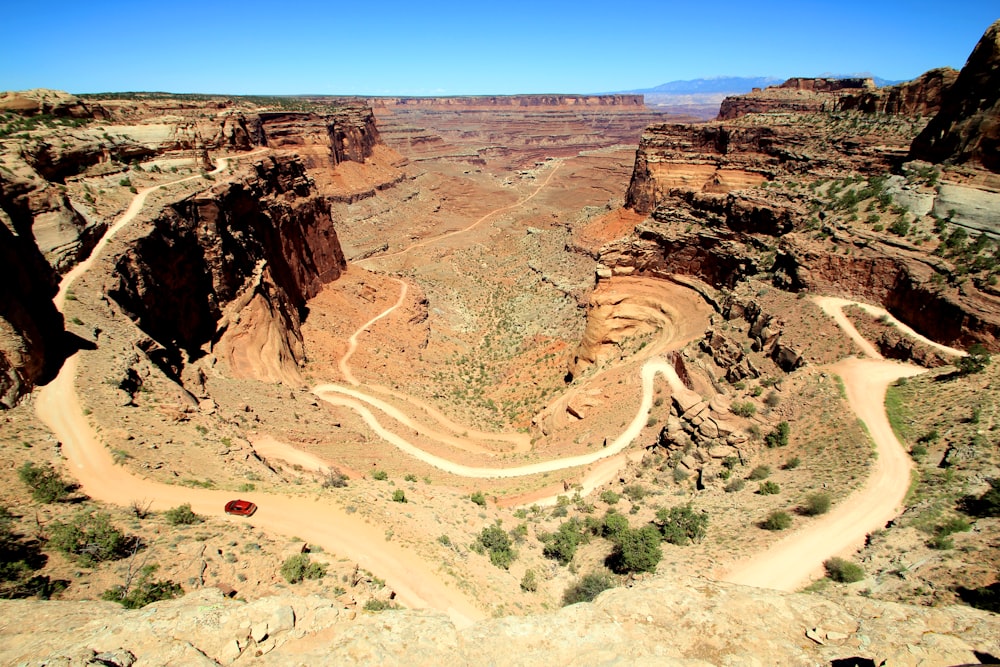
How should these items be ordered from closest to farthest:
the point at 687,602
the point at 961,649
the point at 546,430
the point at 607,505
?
the point at 961,649, the point at 687,602, the point at 607,505, the point at 546,430

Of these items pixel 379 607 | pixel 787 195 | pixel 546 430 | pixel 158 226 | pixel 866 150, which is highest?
pixel 866 150

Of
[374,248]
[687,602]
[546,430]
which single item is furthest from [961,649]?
[374,248]

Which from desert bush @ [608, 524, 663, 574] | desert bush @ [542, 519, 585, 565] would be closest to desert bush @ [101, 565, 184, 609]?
desert bush @ [542, 519, 585, 565]

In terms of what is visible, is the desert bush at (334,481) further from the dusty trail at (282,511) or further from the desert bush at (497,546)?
the desert bush at (497,546)

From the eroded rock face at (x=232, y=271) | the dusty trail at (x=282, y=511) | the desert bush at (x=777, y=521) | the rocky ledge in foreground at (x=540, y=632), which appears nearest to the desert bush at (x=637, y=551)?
the desert bush at (x=777, y=521)

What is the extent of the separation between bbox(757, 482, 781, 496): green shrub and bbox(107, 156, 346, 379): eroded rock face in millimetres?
26841

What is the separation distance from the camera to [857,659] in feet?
28.9

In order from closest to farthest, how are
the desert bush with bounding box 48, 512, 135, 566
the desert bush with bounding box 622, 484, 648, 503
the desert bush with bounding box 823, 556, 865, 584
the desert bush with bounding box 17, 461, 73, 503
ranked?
the desert bush with bounding box 48, 512, 135, 566 → the desert bush with bounding box 823, 556, 865, 584 → the desert bush with bounding box 17, 461, 73, 503 → the desert bush with bounding box 622, 484, 648, 503

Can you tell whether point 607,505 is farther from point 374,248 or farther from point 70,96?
point 374,248

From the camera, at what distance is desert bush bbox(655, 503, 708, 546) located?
636 inches

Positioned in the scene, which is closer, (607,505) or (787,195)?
(607,505)

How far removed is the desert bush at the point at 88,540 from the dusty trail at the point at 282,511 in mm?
1925

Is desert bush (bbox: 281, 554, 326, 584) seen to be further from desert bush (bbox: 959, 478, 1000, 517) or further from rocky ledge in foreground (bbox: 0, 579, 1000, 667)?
desert bush (bbox: 959, 478, 1000, 517)

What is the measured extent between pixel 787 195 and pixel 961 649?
33.9 meters
